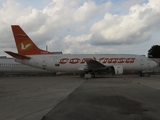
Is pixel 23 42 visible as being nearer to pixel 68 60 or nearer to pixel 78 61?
pixel 68 60

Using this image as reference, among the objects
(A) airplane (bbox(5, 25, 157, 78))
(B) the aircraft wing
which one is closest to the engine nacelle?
(A) airplane (bbox(5, 25, 157, 78))

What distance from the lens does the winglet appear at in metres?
27.6

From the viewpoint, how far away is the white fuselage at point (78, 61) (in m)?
27.9

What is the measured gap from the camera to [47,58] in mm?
28031

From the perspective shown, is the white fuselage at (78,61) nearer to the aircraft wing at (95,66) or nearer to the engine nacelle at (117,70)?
the aircraft wing at (95,66)

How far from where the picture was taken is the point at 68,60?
92.1 feet

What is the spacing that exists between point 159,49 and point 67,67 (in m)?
55.0

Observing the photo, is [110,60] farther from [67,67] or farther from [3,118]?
[3,118]

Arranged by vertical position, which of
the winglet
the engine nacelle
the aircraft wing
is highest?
the winglet

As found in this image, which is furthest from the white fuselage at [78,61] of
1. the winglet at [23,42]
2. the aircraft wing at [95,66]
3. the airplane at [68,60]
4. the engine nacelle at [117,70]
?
the engine nacelle at [117,70]

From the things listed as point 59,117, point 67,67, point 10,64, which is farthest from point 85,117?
point 10,64

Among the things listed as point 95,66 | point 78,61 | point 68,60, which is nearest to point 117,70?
point 95,66

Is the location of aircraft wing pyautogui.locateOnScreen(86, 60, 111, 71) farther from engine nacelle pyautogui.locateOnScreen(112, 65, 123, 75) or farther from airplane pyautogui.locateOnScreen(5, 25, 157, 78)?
engine nacelle pyautogui.locateOnScreen(112, 65, 123, 75)

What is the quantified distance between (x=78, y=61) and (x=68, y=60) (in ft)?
4.31
